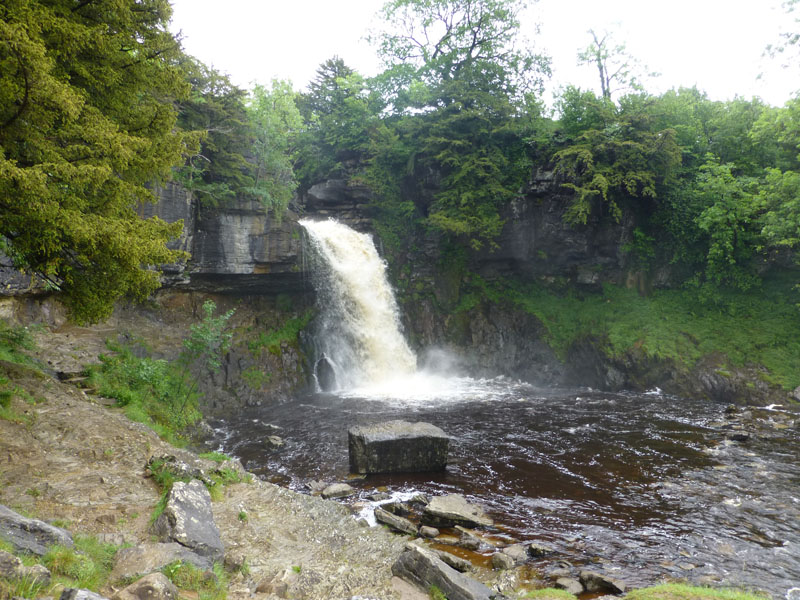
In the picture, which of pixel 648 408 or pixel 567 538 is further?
pixel 648 408

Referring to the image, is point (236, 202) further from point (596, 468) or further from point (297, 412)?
point (596, 468)

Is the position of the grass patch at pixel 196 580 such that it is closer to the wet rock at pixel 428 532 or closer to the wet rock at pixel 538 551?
the wet rock at pixel 428 532

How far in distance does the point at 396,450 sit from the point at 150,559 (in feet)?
21.9

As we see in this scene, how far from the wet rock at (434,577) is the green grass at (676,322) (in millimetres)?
18083

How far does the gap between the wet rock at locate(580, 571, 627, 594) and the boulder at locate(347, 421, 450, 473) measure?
16.2 ft

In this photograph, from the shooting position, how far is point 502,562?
6.61 metres

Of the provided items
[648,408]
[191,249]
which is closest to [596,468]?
[648,408]

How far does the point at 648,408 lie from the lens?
55.3 ft

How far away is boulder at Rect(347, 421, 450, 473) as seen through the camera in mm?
10641

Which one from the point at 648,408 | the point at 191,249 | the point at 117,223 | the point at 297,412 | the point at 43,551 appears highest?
the point at 191,249

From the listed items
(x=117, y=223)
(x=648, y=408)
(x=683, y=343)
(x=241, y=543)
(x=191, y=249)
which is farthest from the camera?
(x=683, y=343)

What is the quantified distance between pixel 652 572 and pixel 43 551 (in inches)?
303

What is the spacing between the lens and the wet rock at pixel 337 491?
30.2 ft

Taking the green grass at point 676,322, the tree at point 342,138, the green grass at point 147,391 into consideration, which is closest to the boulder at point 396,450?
the green grass at point 147,391
